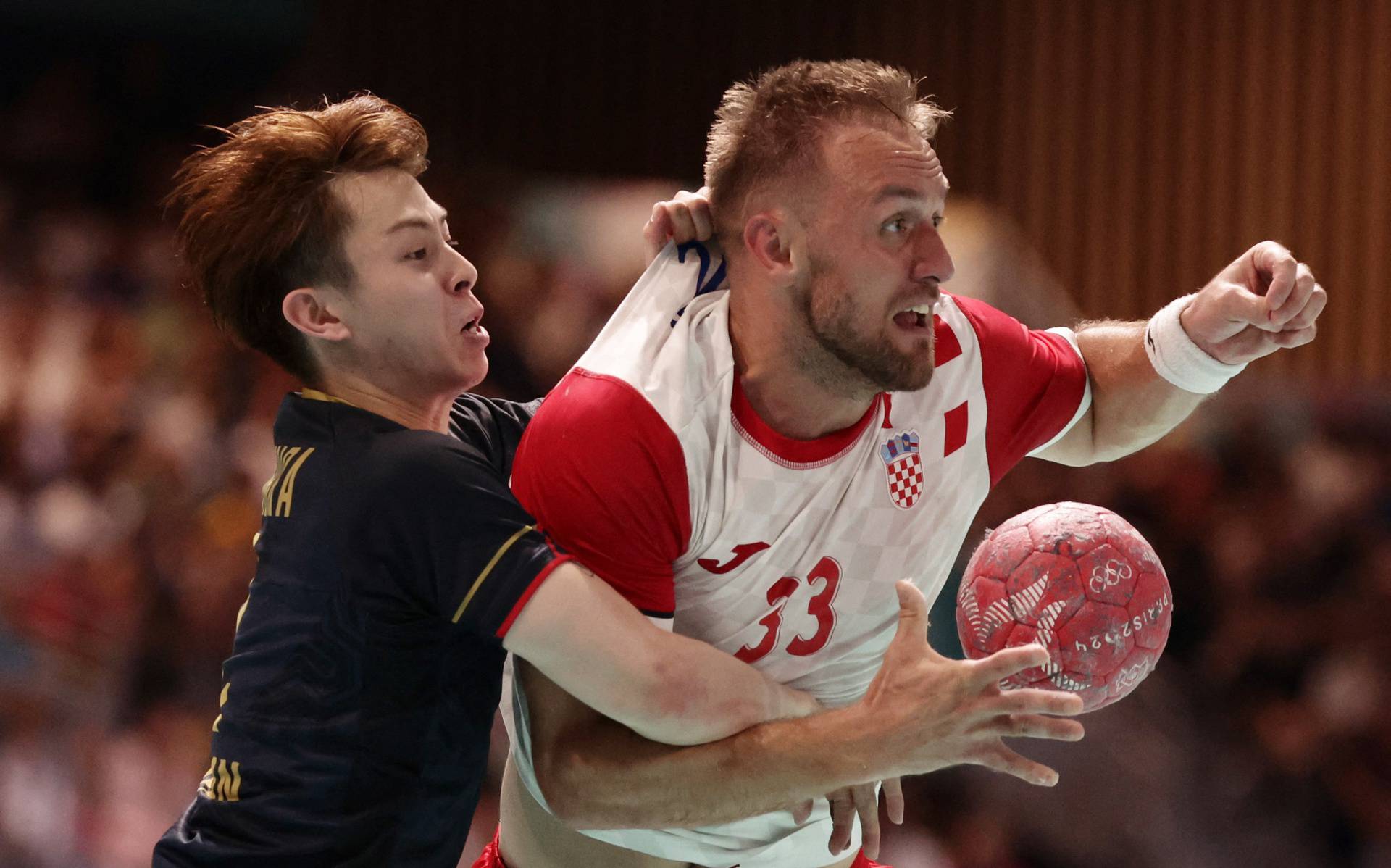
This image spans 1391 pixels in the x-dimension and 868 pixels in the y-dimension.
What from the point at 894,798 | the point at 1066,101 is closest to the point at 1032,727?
the point at 894,798

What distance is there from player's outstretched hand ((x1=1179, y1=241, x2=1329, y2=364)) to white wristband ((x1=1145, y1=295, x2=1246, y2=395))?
2cm

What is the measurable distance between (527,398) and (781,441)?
4.14 m

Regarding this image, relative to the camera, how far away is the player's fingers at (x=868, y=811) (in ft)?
8.64

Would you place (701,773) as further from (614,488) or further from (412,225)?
(412,225)

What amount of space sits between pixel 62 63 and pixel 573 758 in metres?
6.82

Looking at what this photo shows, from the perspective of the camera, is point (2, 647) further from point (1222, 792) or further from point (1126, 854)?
point (1222, 792)

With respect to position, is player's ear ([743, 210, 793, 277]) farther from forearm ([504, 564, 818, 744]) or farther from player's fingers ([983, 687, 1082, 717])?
player's fingers ([983, 687, 1082, 717])

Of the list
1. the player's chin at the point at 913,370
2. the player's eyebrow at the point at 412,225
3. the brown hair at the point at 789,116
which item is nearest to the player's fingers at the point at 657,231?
the brown hair at the point at 789,116

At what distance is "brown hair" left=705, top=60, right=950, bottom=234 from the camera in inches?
113

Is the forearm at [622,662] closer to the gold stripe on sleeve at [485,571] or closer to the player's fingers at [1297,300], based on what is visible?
the gold stripe on sleeve at [485,571]

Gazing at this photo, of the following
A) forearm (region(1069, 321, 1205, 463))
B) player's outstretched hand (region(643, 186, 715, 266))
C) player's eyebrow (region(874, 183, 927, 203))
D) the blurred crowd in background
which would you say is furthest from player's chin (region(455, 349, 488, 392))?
the blurred crowd in background

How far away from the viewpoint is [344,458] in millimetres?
2590

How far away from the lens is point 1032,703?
231cm

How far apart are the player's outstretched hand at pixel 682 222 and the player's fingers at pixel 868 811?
3.79 ft
